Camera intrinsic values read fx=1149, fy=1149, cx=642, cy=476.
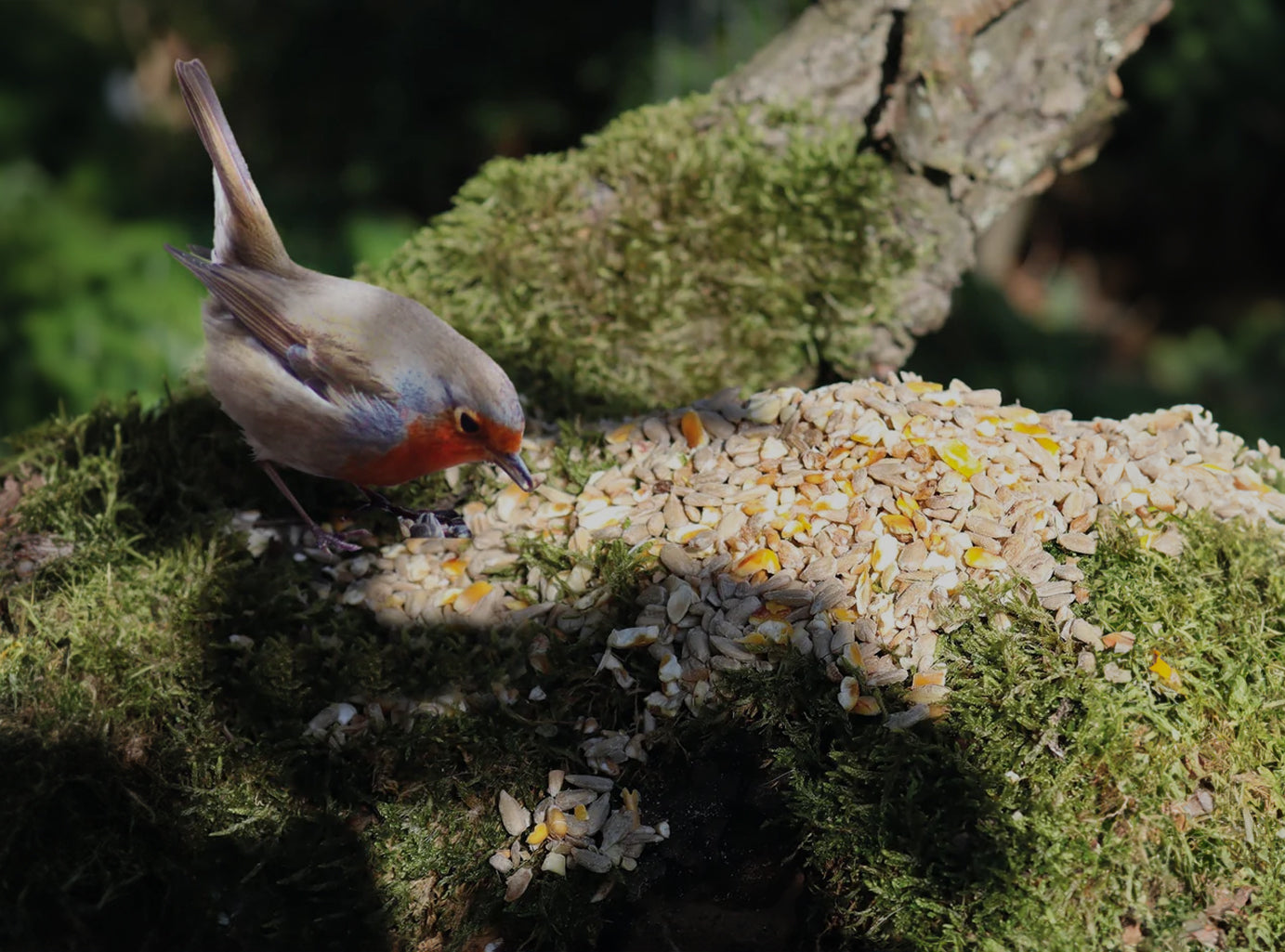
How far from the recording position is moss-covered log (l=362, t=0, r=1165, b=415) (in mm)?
3744

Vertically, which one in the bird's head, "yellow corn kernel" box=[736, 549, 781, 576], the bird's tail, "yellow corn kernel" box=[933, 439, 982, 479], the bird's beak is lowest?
"yellow corn kernel" box=[736, 549, 781, 576]

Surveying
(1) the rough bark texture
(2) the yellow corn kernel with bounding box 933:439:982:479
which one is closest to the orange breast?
(2) the yellow corn kernel with bounding box 933:439:982:479

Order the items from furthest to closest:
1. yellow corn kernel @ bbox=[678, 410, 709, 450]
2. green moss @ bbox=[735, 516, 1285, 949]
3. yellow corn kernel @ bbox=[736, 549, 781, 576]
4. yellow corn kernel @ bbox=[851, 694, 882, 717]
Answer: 1. yellow corn kernel @ bbox=[678, 410, 709, 450]
2. yellow corn kernel @ bbox=[736, 549, 781, 576]
3. yellow corn kernel @ bbox=[851, 694, 882, 717]
4. green moss @ bbox=[735, 516, 1285, 949]

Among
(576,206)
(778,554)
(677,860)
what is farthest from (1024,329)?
(677,860)

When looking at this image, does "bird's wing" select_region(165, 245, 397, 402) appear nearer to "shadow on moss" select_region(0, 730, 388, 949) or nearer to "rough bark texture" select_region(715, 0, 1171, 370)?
"shadow on moss" select_region(0, 730, 388, 949)

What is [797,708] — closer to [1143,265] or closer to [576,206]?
[576,206]

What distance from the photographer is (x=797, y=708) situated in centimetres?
240

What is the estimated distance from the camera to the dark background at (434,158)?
4820 millimetres

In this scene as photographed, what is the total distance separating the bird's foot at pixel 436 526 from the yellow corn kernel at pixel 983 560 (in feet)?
4.01

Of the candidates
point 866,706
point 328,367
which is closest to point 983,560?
point 866,706

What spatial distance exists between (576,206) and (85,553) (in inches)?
75.0

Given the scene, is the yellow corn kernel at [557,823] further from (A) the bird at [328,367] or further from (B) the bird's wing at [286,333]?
(B) the bird's wing at [286,333]

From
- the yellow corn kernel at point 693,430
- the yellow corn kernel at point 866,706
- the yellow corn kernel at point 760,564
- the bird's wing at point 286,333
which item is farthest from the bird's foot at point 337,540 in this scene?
the yellow corn kernel at point 866,706

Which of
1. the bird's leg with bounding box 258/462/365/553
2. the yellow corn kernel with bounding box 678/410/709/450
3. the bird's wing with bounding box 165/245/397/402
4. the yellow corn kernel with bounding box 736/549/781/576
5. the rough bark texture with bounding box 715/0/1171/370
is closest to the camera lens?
the bird's wing with bounding box 165/245/397/402
